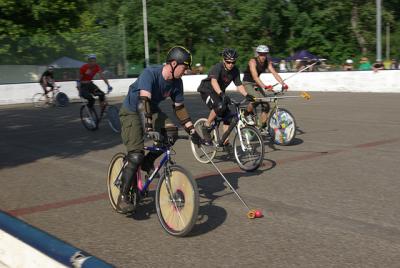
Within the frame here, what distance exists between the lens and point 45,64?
29.6m

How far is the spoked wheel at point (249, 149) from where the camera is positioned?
7766 mm

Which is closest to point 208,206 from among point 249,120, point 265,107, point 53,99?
point 249,120

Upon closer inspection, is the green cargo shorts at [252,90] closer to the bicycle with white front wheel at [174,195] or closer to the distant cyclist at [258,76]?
the distant cyclist at [258,76]

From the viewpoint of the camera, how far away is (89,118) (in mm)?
13914

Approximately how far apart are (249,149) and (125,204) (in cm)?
286

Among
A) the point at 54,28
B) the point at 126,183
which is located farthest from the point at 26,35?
the point at 126,183

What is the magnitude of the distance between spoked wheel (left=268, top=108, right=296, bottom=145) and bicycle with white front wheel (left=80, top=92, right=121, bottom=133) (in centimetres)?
475

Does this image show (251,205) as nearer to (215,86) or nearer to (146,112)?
(146,112)

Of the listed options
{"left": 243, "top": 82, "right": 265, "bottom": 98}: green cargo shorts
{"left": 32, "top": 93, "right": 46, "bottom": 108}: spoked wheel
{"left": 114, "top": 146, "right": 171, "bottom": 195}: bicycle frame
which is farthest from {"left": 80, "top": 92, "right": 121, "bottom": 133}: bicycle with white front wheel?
{"left": 32, "top": 93, "right": 46, "bottom": 108}: spoked wheel

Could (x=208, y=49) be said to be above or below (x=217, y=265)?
above

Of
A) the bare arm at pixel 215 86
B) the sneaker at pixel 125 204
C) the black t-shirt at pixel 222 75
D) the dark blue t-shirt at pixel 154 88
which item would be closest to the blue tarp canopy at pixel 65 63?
the black t-shirt at pixel 222 75

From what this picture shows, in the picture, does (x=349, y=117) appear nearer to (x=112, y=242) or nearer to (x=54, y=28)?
(x=112, y=242)

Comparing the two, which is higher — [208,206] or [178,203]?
[178,203]

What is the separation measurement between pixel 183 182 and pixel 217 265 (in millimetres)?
910
